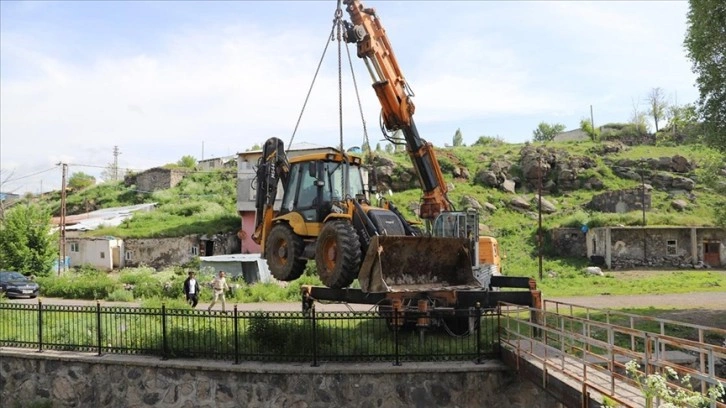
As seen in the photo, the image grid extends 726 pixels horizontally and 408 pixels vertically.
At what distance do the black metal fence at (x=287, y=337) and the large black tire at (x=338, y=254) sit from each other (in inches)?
29.2

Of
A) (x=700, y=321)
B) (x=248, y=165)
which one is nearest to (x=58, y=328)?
(x=700, y=321)

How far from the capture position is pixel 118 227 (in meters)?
41.8

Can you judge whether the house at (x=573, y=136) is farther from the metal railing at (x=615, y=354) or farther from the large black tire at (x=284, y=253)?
the large black tire at (x=284, y=253)

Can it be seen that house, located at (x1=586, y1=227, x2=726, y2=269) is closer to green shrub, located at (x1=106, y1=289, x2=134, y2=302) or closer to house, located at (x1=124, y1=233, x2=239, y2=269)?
house, located at (x1=124, y1=233, x2=239, y2=269)

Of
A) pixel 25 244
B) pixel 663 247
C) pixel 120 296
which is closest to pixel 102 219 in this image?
pixel 25 244

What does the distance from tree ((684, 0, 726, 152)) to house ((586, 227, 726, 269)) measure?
19.0 meters

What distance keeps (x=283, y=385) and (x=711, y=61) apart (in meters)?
15.6

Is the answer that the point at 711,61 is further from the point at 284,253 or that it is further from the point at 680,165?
the point at 680,165

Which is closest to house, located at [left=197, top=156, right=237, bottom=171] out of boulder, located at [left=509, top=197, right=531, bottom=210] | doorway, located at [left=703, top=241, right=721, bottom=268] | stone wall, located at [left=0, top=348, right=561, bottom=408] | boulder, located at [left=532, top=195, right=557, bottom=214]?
boulder, located at [left=509, top=197, right=531, bottom=210]

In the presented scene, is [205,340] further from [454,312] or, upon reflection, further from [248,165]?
[248,165]

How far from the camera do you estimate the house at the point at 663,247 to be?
35.1 meters

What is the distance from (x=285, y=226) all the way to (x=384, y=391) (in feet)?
14.1

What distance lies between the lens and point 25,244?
32656 mm

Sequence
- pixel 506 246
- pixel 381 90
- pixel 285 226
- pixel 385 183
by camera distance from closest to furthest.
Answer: pixel 285 226 < pixel 381 90 < pixel 506 246 < pixel 385 183
